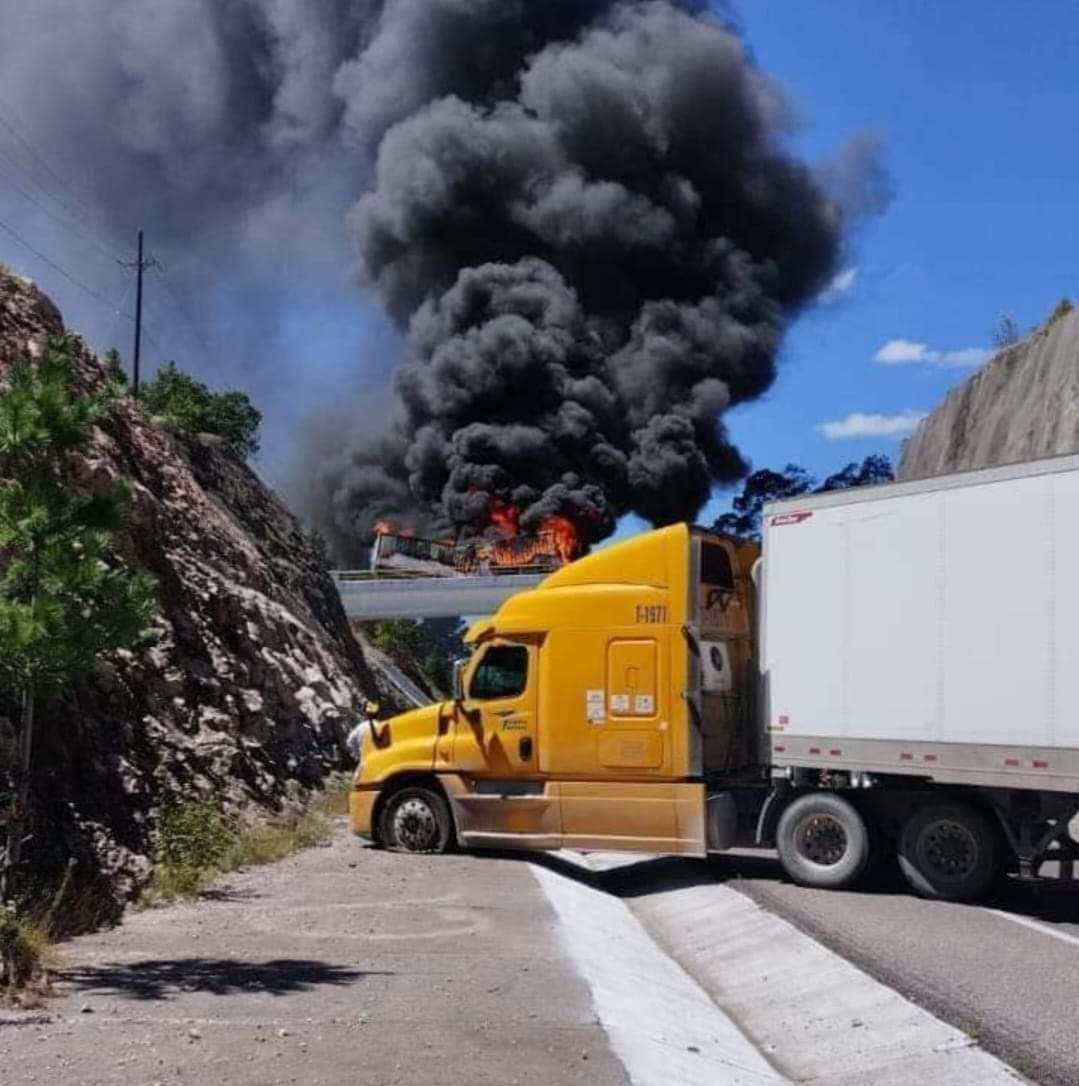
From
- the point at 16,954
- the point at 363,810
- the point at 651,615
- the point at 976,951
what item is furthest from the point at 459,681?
the point at 16,954

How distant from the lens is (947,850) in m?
10.9

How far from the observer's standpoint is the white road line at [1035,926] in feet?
29.9

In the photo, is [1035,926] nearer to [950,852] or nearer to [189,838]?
[950,852]

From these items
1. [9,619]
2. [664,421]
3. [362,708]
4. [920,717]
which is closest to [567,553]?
[664,421]

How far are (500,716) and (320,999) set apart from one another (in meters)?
6.23

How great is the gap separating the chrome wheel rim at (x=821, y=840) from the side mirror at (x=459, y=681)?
134 inches

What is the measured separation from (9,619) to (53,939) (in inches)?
88.0

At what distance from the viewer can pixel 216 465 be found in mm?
22922

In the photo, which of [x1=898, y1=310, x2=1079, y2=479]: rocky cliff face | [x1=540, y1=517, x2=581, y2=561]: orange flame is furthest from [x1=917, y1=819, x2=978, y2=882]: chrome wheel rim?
[x1=540, y1=517, x2=581, y2=561]: orange flame

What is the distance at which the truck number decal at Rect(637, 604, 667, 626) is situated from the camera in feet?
39.6

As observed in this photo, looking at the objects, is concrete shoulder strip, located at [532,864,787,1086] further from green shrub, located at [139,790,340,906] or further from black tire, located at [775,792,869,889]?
green shrub, located at [139,790,340,906]

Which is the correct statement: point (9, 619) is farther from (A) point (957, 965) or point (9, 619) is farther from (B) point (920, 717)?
(B) point (920, 717)

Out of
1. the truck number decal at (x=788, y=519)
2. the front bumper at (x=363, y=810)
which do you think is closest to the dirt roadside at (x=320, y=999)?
the front bumper at (x=363, y=810)

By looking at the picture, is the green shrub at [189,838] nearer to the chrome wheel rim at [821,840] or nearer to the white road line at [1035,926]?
the chrome wheel rim at [821,840]
